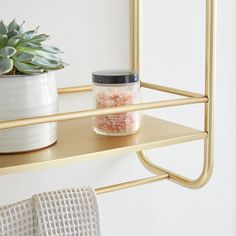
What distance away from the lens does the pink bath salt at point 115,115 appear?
0.74 m

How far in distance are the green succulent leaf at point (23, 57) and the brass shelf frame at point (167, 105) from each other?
7 cm

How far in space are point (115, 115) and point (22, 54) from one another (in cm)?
17

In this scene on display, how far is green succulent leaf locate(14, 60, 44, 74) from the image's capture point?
0.64 metres

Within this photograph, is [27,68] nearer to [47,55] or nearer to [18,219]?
[47,55]

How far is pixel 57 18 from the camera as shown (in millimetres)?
822

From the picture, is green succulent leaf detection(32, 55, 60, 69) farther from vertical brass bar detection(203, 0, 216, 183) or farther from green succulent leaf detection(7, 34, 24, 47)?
vertical brass bar detection(203, 0, 216, 183)

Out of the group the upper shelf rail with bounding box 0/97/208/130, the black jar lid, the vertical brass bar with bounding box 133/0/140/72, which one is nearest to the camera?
the upper shelf rail with bounding box 0/97/208/130

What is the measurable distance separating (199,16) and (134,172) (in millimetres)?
297

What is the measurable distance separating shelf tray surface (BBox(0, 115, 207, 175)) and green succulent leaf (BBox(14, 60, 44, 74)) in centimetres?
10

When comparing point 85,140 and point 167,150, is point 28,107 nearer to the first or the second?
point 85,140

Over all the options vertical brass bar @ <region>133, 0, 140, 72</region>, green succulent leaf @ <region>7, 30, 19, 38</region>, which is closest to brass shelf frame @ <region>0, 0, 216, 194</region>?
vertical brass bar @ <region>133, 0, 140, 72</region>

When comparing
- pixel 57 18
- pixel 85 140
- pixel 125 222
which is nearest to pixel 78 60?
pixel 57 18

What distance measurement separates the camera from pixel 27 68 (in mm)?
645

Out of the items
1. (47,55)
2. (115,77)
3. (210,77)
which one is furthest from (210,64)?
(47,55)
